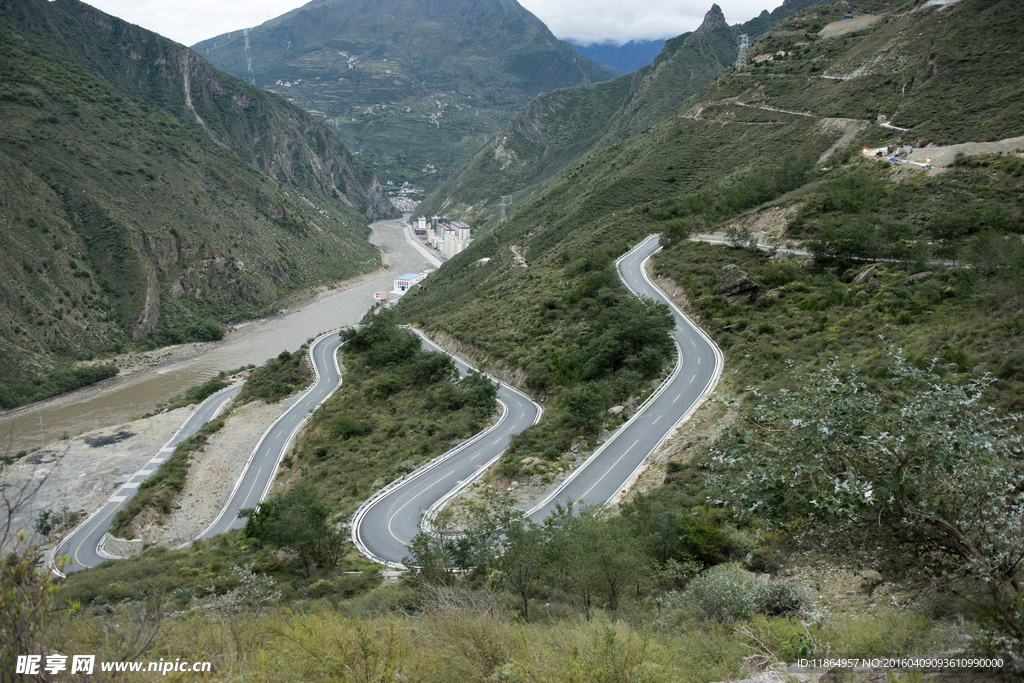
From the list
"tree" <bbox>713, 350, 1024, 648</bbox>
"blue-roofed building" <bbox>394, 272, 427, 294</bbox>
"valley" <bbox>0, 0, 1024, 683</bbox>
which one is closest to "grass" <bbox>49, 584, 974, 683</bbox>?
"valley" <bbox>0, 0, 1024, 683</bbox>

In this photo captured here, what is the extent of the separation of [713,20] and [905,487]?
155540 millimetres

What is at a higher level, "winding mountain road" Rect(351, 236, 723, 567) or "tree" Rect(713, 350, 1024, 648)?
"tree" Rect(713, 350, 1024, 648)

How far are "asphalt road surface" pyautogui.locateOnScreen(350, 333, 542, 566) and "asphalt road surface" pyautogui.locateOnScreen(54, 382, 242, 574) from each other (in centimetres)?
852

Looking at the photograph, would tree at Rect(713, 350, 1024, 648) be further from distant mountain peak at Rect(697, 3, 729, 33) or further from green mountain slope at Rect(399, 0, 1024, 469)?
distant mountain peak at Rect(697, 3, 729, 33)

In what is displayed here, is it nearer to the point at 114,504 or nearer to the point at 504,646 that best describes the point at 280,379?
the point at 114,504

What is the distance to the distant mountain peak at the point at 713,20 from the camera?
132000 millimetres

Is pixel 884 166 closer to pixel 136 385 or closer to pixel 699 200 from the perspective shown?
pixel 699 200

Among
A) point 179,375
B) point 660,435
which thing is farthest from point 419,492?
point 179,375

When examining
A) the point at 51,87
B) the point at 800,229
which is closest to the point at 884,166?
the point at 800,229

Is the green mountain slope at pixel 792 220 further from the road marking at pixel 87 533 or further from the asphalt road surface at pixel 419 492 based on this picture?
the road marking at pixel 87 533

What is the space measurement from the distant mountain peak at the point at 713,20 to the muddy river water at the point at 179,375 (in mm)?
98536

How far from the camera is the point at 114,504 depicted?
3109cm

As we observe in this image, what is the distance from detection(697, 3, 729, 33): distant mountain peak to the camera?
433ft

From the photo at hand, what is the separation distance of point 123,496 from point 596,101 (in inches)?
6276
